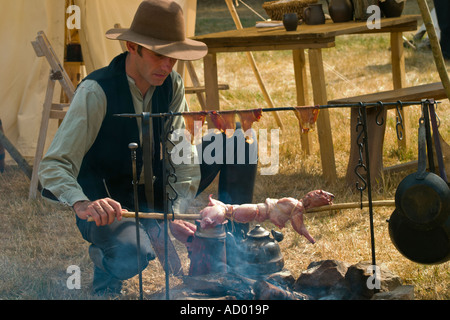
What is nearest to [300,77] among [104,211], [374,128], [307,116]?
[374,128]

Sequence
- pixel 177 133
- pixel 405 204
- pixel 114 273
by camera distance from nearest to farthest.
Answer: pixel 405 204
pixel 114 273
pixel 177 133

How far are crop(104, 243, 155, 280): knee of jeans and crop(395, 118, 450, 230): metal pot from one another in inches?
43.9

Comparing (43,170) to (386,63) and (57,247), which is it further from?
(386,63)

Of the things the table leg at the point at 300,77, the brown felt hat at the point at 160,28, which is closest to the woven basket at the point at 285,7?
the table leg at the point at 300,77

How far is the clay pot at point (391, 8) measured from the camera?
16.8 feet

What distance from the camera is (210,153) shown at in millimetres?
3285

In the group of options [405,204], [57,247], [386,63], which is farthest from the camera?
[386,63]

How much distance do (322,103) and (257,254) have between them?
6.84 ft

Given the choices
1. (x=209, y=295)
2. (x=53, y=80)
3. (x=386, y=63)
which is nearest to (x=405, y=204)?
(x=209, y=295)

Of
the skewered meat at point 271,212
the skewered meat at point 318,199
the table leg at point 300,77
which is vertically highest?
the table leg at point 300,77

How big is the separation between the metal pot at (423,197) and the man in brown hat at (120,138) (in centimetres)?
102

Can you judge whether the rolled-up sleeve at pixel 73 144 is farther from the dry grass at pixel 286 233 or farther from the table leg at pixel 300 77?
the table leg at pixel 300 77

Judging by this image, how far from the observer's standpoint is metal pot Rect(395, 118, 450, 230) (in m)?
2.35

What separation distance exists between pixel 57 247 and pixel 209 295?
151 cm
